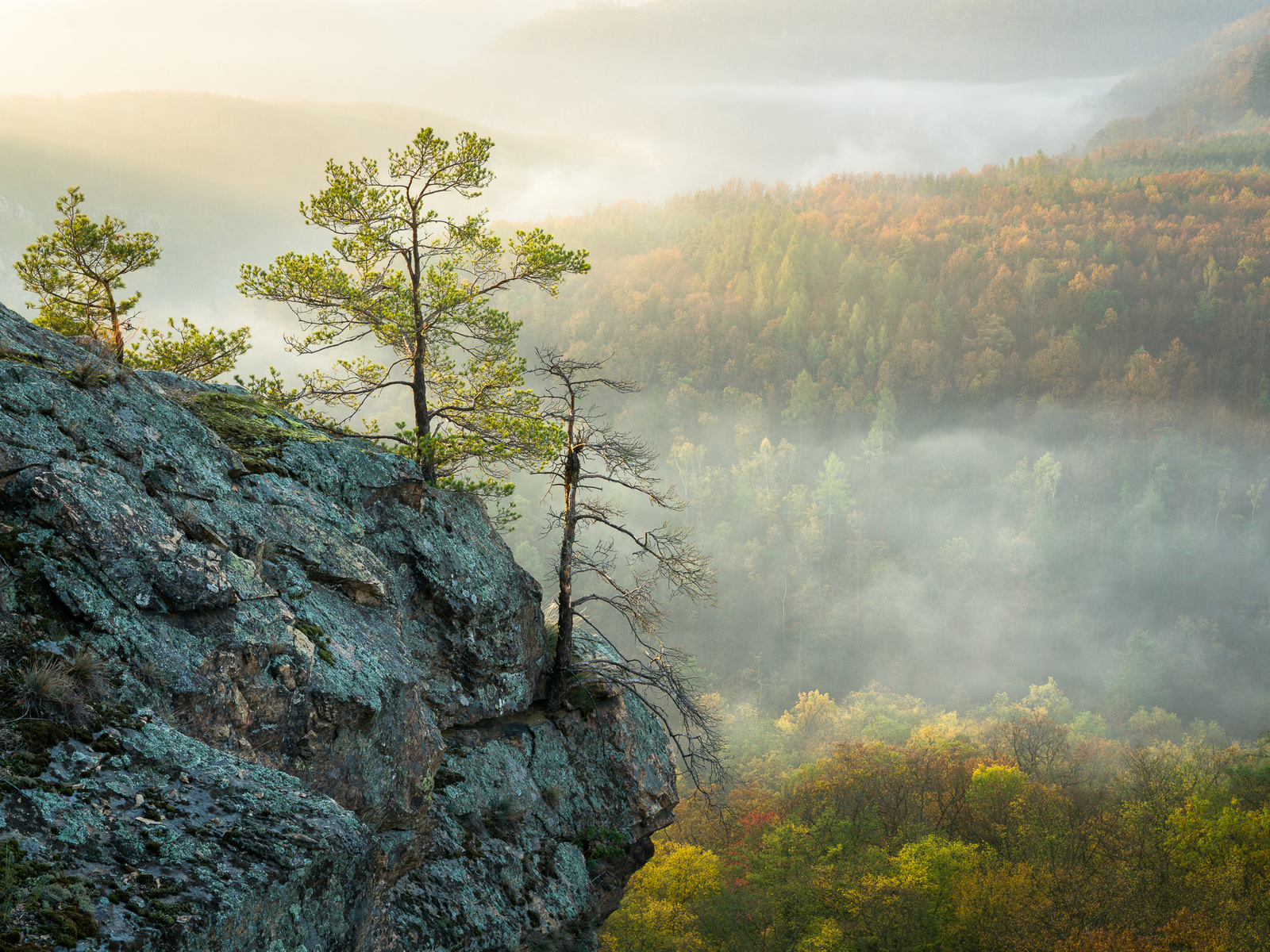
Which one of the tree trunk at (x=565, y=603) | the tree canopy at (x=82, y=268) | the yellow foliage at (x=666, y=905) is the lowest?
the yellow foliage at (x=666, y=905)

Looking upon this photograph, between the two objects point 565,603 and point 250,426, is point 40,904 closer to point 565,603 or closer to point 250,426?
point 250,426

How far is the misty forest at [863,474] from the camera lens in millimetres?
12672

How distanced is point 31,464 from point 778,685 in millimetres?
100239

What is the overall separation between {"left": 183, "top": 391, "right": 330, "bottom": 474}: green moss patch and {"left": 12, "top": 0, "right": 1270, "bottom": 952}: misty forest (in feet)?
3.07

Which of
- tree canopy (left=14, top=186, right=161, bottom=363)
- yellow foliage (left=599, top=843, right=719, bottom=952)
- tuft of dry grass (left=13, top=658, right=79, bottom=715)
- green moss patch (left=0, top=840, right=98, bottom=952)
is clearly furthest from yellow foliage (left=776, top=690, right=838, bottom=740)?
green moss patch (left=0, top=840, right=98, bottom=952)

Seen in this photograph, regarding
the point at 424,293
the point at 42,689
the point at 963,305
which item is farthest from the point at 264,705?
the point at 963,305

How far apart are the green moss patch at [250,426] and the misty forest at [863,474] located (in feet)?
3.07

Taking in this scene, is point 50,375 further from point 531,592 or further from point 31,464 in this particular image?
point 531,592

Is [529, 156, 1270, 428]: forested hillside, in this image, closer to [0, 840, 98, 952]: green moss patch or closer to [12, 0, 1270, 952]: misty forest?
[12, 0, 1270, 952]: misty forest

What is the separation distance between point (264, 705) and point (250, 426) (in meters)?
4.60

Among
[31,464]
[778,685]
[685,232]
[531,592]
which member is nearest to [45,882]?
[31,464]

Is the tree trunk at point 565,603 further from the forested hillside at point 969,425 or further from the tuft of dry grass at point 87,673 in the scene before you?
the forested hillside at point 969,425

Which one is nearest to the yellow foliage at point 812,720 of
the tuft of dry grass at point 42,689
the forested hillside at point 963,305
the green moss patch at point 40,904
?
the forested hillside at point 963,305

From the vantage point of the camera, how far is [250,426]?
10.1 m
